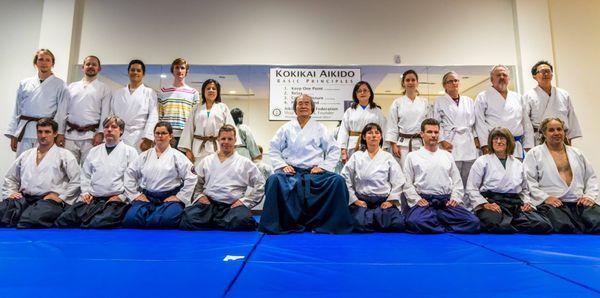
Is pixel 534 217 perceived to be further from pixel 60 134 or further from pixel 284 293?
pixel 60 134

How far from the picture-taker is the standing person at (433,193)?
11.1ft

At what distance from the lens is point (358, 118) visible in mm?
4410

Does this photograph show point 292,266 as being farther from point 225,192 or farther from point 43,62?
point 43,62

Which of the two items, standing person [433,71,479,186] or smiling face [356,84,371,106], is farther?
smiling face [356,84,371,106]

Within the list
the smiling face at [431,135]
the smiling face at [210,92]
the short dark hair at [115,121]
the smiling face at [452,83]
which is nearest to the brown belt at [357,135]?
the smiling face at [431,135]

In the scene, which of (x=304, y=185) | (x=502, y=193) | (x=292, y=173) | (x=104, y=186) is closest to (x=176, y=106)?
(x=104, y=186)

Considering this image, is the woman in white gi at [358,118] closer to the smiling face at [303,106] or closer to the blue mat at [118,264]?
the smiling face at [303,106]

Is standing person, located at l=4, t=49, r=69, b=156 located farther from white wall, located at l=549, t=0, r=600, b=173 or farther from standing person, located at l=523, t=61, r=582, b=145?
white wall, located at l=549, t=0, r=600, b=173

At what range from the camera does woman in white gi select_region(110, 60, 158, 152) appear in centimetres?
430

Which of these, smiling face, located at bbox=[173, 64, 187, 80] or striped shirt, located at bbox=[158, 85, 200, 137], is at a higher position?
smiling face, located at bbox=[173, 64, 187, 80]

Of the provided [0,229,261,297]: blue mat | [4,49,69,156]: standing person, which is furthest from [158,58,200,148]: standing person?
[0,229,261,297]: blue mat

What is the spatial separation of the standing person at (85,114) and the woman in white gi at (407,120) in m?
3.60

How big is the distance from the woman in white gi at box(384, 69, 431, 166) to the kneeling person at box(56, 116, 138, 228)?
3047 mm

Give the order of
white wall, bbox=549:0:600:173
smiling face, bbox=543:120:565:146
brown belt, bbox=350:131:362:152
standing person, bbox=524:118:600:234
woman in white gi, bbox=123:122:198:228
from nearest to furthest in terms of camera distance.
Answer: standing person, bbox=524:118:600:234 < woman in white gi, bbox=123:122:198:228 < smiling face, bbox=543:120:565:146 < brown belt, bbox=350:131:362:152 < white wall, bbox=549:0:600:173
